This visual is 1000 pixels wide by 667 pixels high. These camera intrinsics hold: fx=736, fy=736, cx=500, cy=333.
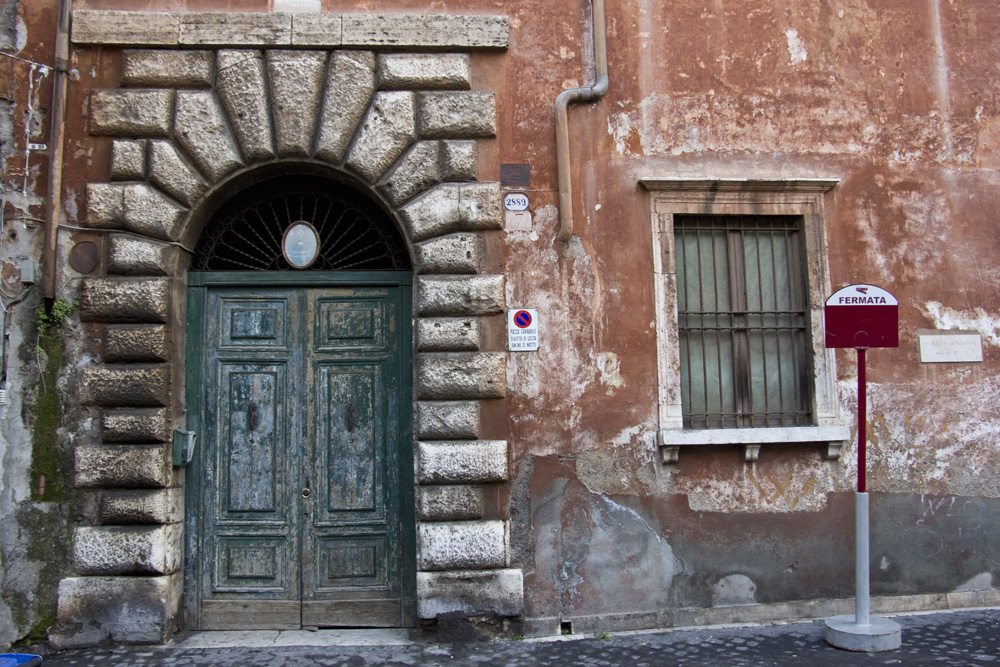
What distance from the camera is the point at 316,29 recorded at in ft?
17.3

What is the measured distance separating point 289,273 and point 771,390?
12.2ft

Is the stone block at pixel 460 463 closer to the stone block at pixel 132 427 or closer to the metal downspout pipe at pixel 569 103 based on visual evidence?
the metal downspout pipe at pixel 569 103

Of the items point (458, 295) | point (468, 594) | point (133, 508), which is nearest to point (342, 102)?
point (458, 295)

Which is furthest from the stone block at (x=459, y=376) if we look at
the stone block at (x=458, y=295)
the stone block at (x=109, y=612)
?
the stone block at (x=109, y=612)

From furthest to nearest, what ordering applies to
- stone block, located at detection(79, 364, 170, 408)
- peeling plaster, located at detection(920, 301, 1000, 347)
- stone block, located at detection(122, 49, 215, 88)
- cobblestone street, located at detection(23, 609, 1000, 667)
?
peeling plaster, located at detection(920, 301, 1000, 347) < stone block, located at detection(122, 49, 215, 88) < stone block, located at detection(79, 364, 170, 408) < cobblestone street, located at detection(23, 609, 1000, 667)

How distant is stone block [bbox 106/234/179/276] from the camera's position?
16.7 ft

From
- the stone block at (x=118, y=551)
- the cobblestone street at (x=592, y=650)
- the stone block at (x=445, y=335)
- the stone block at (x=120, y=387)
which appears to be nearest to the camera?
the cobblestone street at (x=592, y=650)

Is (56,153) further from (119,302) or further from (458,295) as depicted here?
(458,295)

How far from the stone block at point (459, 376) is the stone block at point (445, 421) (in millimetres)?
65

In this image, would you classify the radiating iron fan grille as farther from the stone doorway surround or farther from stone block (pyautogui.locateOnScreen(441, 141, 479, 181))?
stone block (pyautogui.locateOnScreen(441, 141, 479, 181))

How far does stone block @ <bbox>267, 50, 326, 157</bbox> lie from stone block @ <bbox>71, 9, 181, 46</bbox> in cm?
75

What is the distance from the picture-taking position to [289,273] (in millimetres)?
5410

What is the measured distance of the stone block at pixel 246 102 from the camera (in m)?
5.16

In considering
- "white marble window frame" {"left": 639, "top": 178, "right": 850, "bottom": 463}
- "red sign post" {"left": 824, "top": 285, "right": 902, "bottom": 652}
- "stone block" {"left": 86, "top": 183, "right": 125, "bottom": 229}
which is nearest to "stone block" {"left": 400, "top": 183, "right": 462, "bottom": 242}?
"white marble window frame" {"left": 639, "top": 178, "right": 850, "bottom": 463}
